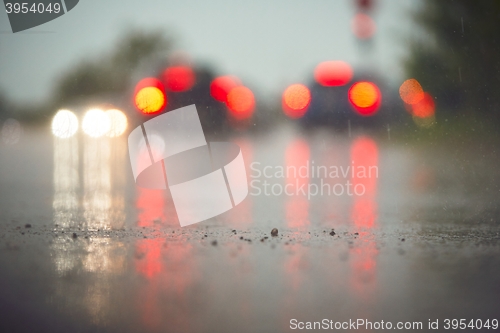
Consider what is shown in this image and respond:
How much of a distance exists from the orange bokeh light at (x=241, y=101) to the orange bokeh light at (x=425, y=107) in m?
3.67

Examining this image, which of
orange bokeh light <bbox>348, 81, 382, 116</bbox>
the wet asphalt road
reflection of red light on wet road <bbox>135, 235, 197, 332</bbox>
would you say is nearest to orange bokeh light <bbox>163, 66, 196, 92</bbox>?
orange bokeh light <bbox>348, 81, 382, 116</bbox>

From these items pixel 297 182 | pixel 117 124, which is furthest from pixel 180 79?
pixel 297 182

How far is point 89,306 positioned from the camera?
129 inches

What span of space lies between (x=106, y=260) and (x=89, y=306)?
91 cm

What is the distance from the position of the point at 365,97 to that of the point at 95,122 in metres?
6.13

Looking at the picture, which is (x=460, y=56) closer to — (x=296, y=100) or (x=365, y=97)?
(x=365, y=97)

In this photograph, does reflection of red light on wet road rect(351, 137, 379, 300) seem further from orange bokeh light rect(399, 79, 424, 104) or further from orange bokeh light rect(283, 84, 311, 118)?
orange bokeh light rect(399, 79, 424, 104)

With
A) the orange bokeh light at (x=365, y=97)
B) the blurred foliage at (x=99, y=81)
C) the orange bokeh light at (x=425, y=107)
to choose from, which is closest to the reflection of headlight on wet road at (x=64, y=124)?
the blurred foliage at (x=99, y=81)

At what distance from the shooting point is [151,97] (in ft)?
40.3

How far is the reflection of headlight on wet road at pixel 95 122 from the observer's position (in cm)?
1169

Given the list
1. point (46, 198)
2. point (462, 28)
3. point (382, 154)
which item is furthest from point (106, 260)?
point (462, 28)

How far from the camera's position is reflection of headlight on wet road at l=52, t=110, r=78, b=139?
447 inches

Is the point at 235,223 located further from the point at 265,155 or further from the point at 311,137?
the point at 311,137

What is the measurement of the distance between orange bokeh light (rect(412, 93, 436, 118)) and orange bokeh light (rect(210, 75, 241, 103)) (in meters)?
4.02
